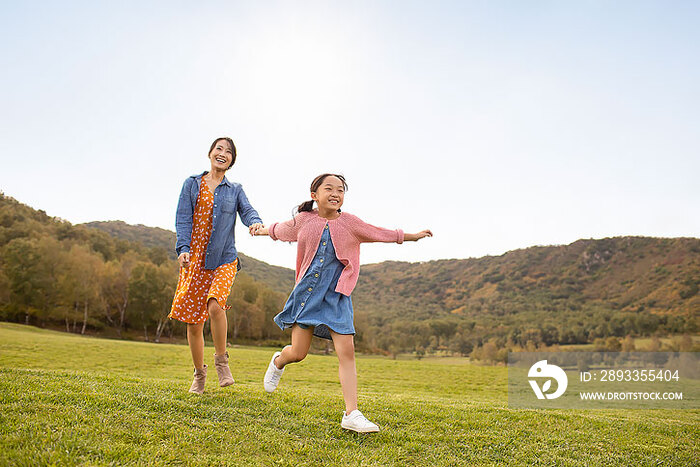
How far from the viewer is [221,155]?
5125mm

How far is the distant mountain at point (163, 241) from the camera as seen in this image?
11107 cm

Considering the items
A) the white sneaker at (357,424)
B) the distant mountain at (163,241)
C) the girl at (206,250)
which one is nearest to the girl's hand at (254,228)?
the girl at (206,250)

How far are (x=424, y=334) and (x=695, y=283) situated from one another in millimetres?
51982

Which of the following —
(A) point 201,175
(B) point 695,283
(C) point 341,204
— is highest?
(B) point 695,283

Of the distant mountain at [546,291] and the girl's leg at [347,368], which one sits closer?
the girl's leg at [347,368]

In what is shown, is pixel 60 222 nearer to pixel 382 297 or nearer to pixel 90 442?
pixel 382 297

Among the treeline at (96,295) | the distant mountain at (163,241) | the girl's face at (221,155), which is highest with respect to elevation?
the distant mountain at (163,241)

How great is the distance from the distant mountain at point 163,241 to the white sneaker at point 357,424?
99.6 metres

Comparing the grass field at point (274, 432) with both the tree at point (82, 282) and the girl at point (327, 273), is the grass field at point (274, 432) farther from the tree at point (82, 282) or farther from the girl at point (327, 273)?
the tree at point (82, 282)

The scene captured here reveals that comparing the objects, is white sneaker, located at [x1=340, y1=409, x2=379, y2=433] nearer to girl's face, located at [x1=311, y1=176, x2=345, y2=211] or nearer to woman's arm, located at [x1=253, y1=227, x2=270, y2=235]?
girl's face, located at [x1=311, y1=176, x2=345, y2=211]

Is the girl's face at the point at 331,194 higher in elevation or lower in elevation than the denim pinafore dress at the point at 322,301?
higher

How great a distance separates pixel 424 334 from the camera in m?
61.5

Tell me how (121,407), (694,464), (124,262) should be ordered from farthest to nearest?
(124,262), (694,464), (121,407)

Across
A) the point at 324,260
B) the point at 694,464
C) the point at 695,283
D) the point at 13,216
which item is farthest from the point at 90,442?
the point at 695,283
